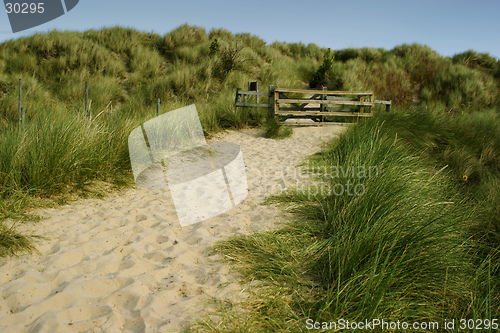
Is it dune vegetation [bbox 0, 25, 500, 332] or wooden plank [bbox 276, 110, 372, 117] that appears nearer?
dune vegetation [bbox 0, 25, 500, 332]

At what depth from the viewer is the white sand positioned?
95.3 inches

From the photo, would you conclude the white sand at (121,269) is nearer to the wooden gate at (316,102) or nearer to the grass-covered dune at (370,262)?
the grass-covered dune at (370,262)

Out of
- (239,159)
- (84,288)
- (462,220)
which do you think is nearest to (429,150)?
(239,159)

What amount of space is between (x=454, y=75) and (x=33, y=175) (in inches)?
735

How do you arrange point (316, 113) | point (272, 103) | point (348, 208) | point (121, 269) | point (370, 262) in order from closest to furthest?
point (370, 262) → point (121, 269) → point (348, 208) → point (272, 103) → point (316, 113)

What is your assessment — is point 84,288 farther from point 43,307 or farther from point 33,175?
point 33,175

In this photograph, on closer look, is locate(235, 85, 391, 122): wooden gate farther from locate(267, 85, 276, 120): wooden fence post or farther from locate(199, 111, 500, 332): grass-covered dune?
locate(199, 111, 500, 332): grass-covered dune

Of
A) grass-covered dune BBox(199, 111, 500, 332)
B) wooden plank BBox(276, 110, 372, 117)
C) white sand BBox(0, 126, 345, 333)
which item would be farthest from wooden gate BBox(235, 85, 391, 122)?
grass-covered dune BBox(199, 111, 500, 332)

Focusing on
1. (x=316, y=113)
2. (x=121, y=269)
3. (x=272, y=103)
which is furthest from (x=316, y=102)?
(x=121, y=269)

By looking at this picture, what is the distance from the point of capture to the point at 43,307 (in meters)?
2.52

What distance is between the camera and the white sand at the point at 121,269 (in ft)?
7.95

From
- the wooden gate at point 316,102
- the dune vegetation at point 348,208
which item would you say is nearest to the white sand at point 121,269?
the dune vegetation at point 348,208

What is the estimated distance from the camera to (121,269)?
3.07m

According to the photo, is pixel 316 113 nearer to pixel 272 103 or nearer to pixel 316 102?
pixel 316 102
